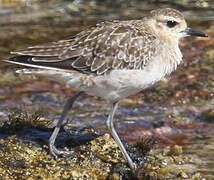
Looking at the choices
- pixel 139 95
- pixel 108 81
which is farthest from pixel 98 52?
pixel 139 95

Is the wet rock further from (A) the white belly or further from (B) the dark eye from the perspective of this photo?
(A) the white belly

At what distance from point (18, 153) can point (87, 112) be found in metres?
4.63

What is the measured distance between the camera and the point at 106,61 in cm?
862

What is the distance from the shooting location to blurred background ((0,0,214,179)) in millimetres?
11836

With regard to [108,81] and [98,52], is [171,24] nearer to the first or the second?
[98,52]

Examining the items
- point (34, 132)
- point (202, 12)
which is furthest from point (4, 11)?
point (34, 132)

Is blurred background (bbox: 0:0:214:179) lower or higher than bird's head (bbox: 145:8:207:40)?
lower

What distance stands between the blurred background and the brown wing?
1364 millimetres

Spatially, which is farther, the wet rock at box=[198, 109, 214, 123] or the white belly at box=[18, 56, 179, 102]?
the wet rock at box=[198, 109, 214, 123]

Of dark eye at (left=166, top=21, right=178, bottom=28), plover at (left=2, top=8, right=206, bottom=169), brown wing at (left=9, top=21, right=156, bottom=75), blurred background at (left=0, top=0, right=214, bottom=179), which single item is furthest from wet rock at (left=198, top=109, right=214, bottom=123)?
brown wing at (left=9, top=21, right=156, bottom=75)

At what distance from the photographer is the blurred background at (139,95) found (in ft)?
38.8

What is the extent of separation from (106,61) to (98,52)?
188 mm

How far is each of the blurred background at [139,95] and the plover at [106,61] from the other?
1311 millimetres

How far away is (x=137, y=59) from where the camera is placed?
8695mm
